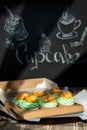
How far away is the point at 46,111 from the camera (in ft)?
5.19

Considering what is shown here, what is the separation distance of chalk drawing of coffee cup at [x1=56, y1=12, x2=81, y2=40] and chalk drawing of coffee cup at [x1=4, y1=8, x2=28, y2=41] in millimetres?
257

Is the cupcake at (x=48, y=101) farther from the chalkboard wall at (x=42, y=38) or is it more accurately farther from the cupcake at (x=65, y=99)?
the chalkboard wall at (x=42, y=38)

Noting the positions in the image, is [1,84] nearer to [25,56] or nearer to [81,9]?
[25,56]

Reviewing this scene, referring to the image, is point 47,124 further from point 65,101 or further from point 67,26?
point 67,26

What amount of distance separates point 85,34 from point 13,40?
54 cm

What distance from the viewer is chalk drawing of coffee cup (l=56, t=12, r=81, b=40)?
2557 mm

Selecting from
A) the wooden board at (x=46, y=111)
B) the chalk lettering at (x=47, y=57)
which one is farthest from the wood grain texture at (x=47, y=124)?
the chalk lettering at (x=47, y=57)

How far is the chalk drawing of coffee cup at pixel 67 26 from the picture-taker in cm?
256

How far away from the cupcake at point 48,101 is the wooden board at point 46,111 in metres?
0.03

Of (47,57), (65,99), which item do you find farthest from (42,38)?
(65,99)

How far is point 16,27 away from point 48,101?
40.7 inches

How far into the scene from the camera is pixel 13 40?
256cm

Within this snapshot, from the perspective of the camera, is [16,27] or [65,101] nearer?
[65,101]

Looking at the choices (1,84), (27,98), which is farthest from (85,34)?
(27,98)
